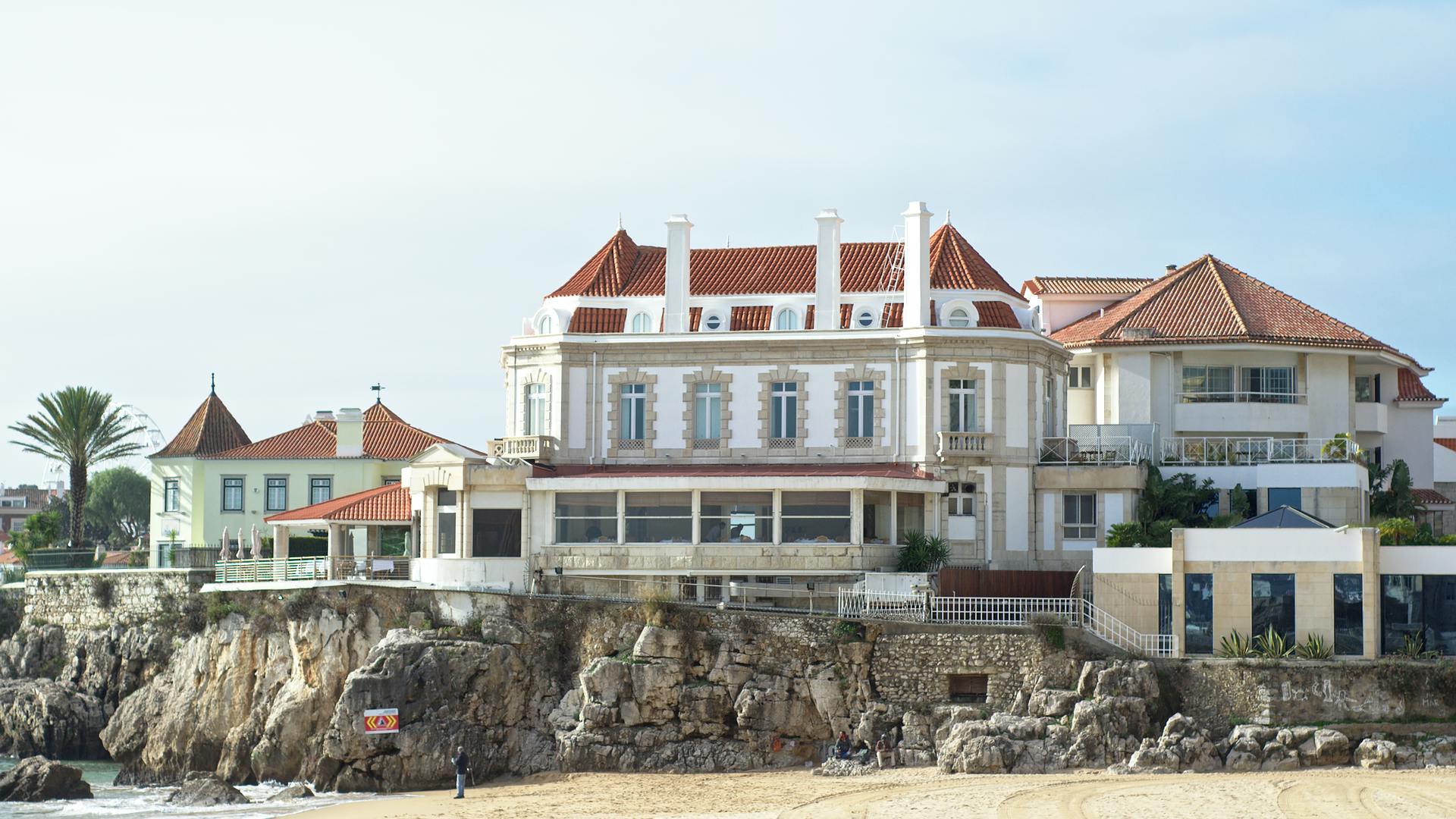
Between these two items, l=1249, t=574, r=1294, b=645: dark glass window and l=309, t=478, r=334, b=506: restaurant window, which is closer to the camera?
l=1249, t=574, r=1294, b=645: dark glass window

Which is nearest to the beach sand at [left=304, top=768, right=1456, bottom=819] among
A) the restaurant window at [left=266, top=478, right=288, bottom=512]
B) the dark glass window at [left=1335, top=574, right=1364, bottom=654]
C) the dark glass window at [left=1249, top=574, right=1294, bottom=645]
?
the dark glass window at [left=1335, top=574, right=1364, bottom=654]

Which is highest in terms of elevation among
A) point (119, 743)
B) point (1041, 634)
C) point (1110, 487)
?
Result: point (1110, 487)

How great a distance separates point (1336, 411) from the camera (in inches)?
2292

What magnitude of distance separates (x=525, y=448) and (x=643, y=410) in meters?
3.41

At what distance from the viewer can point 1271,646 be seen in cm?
4403

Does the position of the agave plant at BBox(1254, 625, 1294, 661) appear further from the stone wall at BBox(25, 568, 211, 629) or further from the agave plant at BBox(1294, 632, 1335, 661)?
the stone wall at BBox(25, 568, 211, 629)

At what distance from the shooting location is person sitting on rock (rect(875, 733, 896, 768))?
4366 cm

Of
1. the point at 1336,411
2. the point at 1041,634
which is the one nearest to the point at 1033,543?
the point at 1041,634

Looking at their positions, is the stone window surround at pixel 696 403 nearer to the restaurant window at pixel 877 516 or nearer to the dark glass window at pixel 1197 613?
the restaurant window at pixel 877 516

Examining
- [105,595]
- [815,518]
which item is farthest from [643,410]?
[105,595]

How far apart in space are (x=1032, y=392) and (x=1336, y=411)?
11.7 meters

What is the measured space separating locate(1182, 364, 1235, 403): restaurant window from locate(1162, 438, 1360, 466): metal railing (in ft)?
4.61

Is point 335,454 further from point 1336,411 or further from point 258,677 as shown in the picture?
point 1336,411

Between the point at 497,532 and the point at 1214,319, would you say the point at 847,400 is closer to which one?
the point at 497,532
